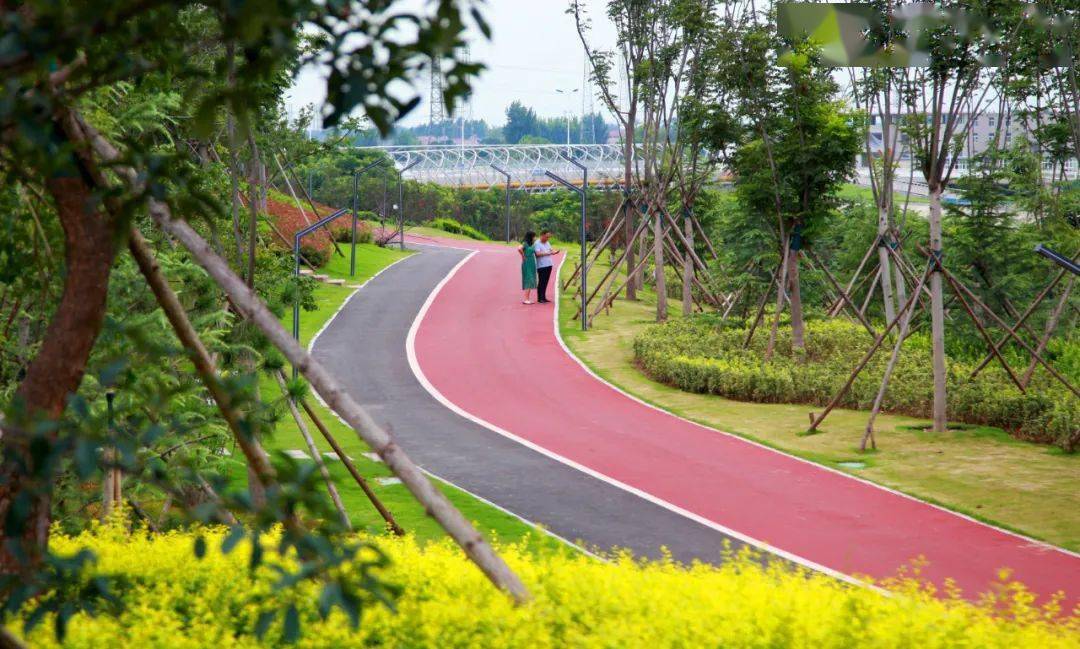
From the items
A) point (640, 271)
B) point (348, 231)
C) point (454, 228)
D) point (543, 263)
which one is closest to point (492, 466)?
point (543, 263)

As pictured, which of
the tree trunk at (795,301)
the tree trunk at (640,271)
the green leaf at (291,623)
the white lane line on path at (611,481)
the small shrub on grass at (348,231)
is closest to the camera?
the green leaf at (291,623)

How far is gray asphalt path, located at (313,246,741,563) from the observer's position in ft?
37.7

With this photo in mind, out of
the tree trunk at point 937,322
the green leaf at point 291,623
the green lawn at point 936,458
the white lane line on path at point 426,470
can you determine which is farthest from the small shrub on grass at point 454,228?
the green leaf at point 291,623

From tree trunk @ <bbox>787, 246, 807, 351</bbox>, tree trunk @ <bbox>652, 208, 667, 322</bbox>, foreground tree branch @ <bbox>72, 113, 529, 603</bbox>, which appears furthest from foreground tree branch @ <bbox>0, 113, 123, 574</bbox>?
tree trunk @ <bbox>652, 208, 667, 322</bbox>

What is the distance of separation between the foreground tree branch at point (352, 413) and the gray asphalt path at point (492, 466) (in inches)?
9.5

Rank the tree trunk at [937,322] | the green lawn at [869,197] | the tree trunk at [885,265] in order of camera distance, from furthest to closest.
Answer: the green lawn at [869,197]
the tree trunk at [885,265]
the tree trunk at [937,322]

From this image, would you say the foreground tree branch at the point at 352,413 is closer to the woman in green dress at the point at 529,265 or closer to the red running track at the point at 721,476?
the red running track at the point at 721,476

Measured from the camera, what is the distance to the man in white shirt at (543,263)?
2788 centimetres

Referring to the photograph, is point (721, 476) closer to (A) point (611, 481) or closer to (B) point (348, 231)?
(A) point (611, 481)

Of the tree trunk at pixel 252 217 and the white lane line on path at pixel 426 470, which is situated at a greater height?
the tree trunk at pixel 252 217

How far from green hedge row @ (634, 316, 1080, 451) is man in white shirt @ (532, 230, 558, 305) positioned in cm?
504

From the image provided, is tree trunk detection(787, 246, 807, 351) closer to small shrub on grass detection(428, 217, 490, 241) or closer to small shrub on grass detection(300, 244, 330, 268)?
small shrub on grass detection(300, 244, 330, 268)

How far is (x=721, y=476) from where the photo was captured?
13875 mm

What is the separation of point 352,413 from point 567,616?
1298 millimetres
